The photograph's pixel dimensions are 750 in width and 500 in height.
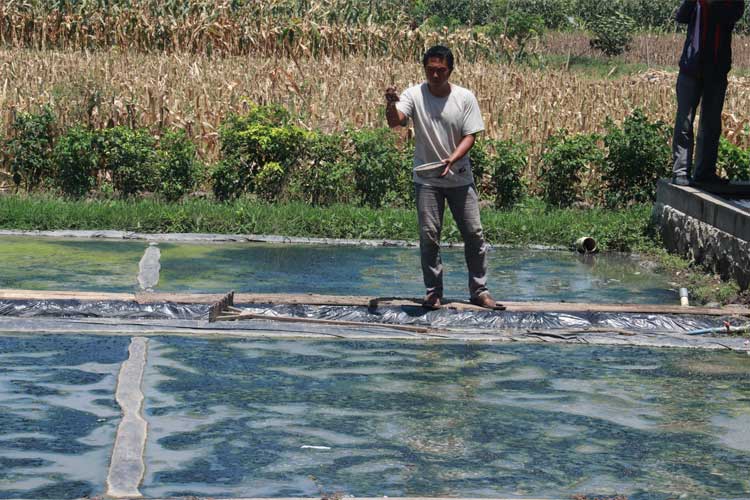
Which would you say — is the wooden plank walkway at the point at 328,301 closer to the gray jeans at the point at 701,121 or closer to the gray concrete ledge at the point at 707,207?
the gray concrete ledge at the point at 707,207

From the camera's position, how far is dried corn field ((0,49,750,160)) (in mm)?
17344

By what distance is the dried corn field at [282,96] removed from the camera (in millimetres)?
17344

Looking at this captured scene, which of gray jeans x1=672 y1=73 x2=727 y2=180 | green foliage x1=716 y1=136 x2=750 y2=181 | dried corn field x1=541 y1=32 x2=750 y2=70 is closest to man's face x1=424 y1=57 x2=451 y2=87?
gray jeans x1=672 y1=73 x2=727 y2=180

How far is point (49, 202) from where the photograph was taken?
1520 cm

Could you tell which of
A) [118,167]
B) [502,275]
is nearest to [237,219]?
[118,167]

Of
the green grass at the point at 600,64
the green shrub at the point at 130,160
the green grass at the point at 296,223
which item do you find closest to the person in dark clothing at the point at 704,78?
the green grass at the point at 296,223

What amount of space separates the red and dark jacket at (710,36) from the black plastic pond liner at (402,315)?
4313 millimetres

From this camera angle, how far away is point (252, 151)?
53.3ft

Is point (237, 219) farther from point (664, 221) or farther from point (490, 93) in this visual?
point (490, 93)

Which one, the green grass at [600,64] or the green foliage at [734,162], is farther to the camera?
the green grass at [600,64]

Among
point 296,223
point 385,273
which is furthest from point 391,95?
point 296,223

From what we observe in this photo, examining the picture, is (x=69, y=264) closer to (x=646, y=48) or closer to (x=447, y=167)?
(x=447, y=167)

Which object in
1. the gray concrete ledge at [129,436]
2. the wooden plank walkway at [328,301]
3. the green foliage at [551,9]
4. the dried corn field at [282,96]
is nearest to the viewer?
the gray concrete ledge at [129,436]

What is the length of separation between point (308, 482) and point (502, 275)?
6699 mm
